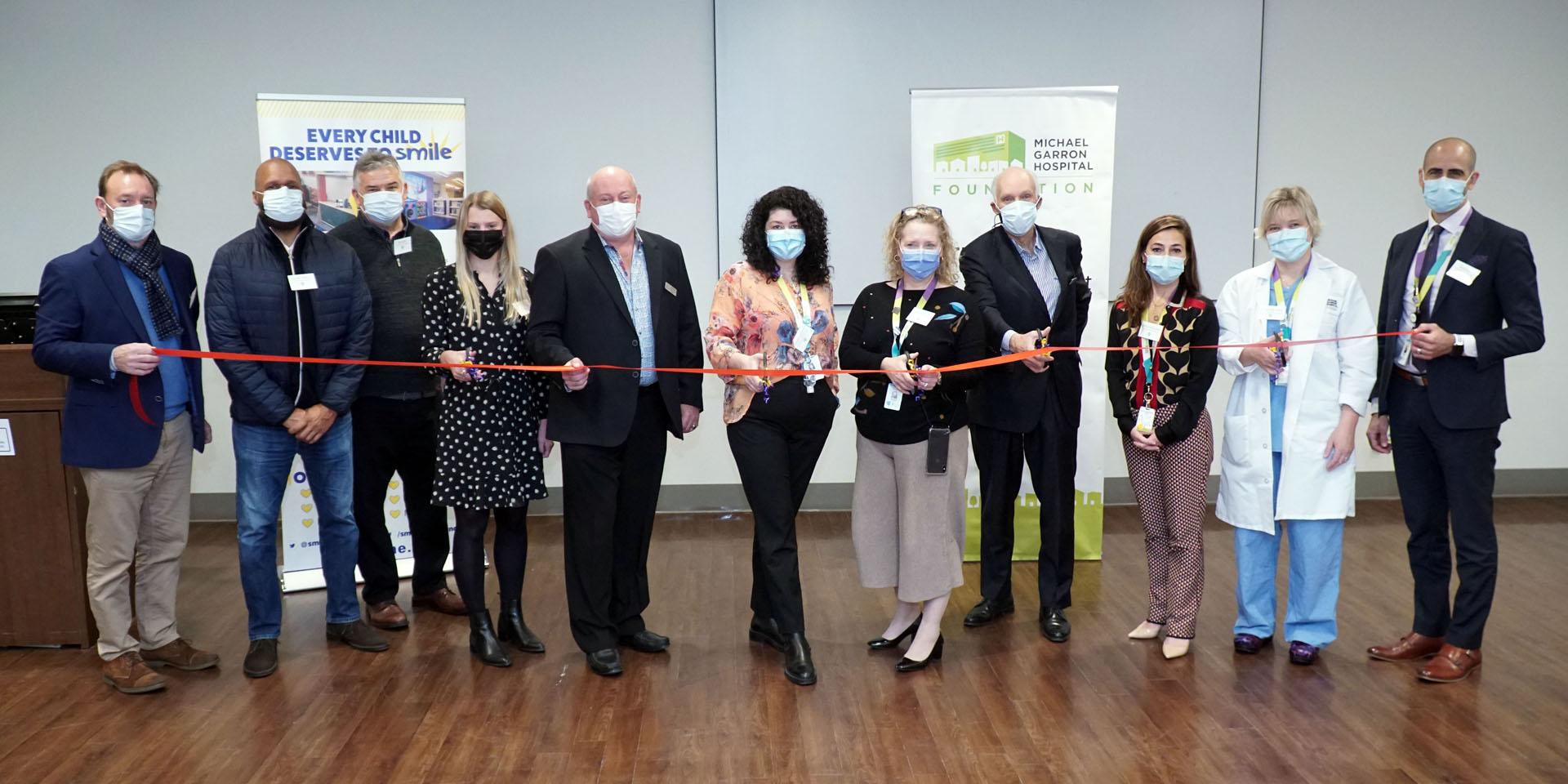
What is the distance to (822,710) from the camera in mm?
3609

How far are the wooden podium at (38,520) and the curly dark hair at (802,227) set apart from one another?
2663 millimetres

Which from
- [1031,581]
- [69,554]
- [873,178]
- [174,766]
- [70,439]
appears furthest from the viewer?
[873,178]

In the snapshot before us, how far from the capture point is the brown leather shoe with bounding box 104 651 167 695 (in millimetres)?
3787

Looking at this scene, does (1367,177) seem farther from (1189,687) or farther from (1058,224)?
(1189,687)

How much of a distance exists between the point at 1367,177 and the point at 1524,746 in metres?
4.11

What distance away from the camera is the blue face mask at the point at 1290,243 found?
387 centimetres

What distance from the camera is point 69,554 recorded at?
13.8ft

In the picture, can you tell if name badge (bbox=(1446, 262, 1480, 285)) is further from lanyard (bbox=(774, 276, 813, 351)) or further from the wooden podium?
the wooden podium

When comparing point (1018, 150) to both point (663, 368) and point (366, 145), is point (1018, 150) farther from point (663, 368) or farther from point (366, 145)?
point (366, 145)

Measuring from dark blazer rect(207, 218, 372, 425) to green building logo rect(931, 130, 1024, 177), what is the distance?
2761 millimetres

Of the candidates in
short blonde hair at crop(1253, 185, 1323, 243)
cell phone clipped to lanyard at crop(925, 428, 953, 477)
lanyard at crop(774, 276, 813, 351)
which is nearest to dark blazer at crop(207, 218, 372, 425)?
lanyard at crop(774, 276, 813, 351)

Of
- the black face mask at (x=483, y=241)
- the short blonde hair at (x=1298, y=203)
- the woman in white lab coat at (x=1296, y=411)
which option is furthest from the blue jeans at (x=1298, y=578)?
the black face mask at (x=483, y=241)

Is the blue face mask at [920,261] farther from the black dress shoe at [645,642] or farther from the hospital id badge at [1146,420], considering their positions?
the black dress shoe at [645,642]

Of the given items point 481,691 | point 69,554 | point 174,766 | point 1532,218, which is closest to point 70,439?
point 69,554
